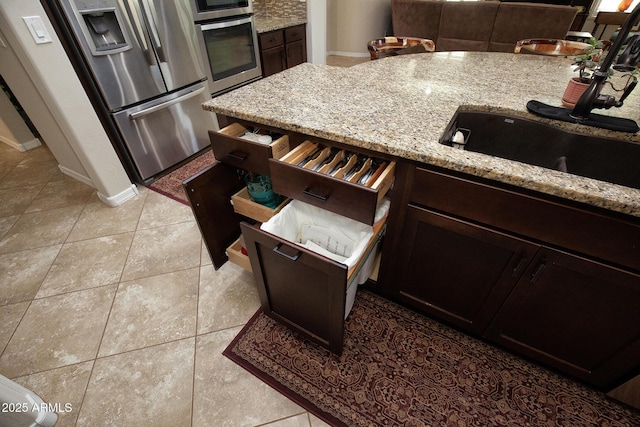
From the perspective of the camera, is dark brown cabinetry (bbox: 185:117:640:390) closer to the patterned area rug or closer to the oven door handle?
the patterned area rug

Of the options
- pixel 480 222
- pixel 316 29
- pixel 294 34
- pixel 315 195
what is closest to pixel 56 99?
pixel 315 195

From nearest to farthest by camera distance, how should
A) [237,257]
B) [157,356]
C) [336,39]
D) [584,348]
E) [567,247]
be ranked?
[567,247]
[584,348]
[157,356]
[237,257]
[336,39]

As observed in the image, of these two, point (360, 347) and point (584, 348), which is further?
point (360, 347)

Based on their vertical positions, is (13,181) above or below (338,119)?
below

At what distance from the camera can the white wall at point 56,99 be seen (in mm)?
1479

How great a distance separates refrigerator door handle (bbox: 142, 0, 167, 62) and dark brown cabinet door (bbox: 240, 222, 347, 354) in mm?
1805

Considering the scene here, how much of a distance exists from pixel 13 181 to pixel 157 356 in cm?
239

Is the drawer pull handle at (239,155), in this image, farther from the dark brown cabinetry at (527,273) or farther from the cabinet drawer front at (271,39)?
the cabinet drawer front at (271,39)

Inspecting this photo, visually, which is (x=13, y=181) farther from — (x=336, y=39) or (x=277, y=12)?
(x=336, y=39)

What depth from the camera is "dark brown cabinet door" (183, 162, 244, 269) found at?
1.25 meters

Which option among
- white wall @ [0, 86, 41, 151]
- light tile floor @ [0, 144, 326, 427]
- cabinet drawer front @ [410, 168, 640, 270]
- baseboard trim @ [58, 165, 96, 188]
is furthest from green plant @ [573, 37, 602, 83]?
white wall @ [0, 86, 41, 151]

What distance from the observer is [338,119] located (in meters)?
1.07

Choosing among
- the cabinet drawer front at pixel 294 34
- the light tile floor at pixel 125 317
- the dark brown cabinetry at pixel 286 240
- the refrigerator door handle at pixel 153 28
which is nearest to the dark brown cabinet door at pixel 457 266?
the dark brown cabinetry at pixel 286 240

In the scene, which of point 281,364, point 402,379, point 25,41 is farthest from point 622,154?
point 25,41
